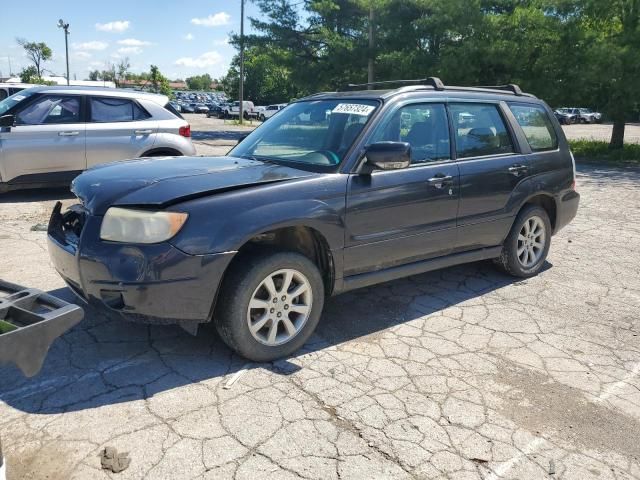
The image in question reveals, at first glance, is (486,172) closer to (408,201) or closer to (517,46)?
(408,201)

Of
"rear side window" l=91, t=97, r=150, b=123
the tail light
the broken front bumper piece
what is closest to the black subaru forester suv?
the broken front bumper piece

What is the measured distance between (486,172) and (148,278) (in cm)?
296

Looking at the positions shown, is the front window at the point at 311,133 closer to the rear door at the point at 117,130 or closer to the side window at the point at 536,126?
the side window at the point at 536,126

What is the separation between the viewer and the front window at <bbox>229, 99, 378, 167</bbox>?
12.7 feet

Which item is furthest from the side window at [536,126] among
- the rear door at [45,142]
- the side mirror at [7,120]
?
the side mirror at [7,120]

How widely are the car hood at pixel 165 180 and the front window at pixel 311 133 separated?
22cm

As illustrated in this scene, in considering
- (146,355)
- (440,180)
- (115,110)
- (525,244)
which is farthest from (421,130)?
(115,110)

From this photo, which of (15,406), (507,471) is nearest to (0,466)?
(15,406)

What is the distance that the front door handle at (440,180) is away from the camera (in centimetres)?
415

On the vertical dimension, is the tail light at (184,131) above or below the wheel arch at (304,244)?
above

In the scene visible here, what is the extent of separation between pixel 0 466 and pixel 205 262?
56.8 inches

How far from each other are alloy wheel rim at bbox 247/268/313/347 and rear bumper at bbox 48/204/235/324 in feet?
1.02

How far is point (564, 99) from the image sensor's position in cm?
1667

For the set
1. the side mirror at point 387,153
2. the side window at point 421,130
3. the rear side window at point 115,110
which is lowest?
the side mirror at point 387,153
